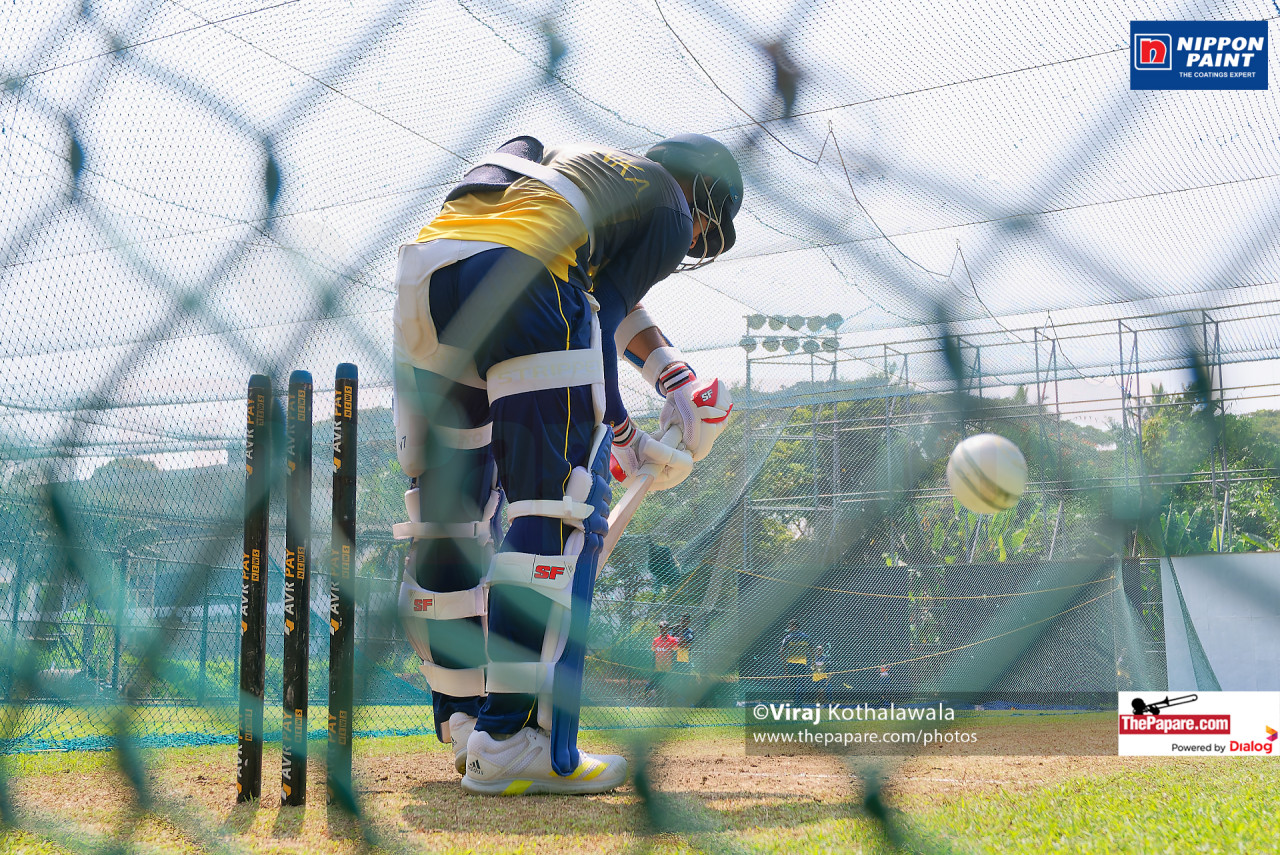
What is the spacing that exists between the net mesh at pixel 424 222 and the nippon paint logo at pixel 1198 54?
117mm

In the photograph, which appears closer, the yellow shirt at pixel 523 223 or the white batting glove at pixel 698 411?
the yellow shirt at pixel 523 223

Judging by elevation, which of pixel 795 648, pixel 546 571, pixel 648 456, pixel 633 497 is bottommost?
pixel 795 648

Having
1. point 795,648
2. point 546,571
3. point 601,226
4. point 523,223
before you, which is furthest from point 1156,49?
point 795,648

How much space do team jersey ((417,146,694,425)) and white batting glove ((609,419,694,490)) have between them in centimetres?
28

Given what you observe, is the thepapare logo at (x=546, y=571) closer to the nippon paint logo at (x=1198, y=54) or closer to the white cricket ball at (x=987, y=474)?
the white cricket ball at (x=987, y=474)

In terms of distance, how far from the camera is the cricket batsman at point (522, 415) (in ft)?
6.17

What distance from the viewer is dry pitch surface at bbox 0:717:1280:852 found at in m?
1.47

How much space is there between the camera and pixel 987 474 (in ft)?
9.30

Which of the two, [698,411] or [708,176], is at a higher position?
[708,176]

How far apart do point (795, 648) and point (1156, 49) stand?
676 centimetres

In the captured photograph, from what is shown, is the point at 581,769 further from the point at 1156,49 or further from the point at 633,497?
the point at 1156,49

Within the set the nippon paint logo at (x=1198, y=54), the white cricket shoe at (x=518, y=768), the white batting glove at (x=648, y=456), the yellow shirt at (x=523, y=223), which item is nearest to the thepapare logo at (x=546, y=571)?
the white cricket shoe at (x=518, y=768)

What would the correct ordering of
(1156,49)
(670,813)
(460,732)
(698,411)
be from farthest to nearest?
(1156,49) → (698,411) → (460,732) → (670,813)

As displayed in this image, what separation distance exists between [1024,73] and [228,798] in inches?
192
